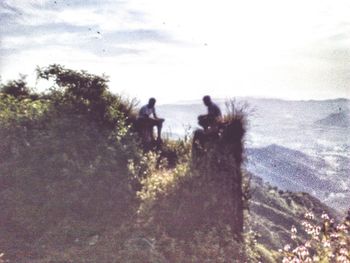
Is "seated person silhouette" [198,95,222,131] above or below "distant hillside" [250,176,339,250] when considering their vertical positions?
above

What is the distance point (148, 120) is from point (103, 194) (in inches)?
238

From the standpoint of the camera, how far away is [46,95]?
1753 centimetres

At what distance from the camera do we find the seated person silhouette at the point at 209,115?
14490mm

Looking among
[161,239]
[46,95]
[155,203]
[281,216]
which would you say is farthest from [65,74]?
[281,216]

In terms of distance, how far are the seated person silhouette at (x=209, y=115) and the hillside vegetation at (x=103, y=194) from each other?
1058 mm

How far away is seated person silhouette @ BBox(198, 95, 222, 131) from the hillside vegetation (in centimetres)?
106

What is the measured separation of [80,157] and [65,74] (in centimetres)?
294

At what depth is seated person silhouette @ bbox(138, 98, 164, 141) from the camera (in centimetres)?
1895

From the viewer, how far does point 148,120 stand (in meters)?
19.1

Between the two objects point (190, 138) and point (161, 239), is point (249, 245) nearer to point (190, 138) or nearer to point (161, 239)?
point (161, 239)

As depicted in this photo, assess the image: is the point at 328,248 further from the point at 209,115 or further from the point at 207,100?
the point at 207,100

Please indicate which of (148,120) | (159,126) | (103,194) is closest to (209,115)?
(103,194)

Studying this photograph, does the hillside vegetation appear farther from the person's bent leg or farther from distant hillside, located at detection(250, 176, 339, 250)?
distant hillside, located at detection(250, 176, 339, 250)

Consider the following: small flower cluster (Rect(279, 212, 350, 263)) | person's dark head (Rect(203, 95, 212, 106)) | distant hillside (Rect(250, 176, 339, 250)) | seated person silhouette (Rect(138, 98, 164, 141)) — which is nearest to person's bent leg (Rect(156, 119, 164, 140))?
seated person silhouette (Rect(138, 98, 164, 141))
